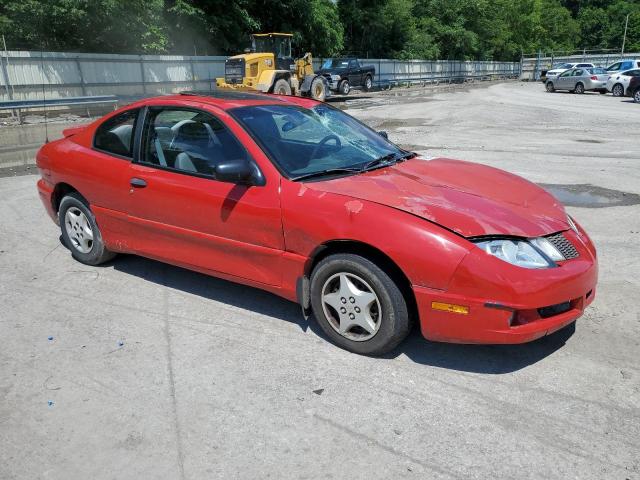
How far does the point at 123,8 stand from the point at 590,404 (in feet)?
94.0

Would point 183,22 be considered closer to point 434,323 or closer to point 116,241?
point 116,241

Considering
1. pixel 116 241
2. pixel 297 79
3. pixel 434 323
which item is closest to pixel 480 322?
pixel 434 323

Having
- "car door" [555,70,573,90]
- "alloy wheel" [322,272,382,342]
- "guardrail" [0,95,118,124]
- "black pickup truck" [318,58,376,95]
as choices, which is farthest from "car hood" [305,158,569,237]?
"car door" [555,70,573,90]

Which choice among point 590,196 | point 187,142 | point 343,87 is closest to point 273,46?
point 343,87

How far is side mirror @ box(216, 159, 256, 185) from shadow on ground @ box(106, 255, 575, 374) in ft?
3.37

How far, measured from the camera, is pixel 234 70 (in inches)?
919

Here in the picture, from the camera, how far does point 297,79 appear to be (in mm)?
25688

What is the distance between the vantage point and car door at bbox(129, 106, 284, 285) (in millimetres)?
3732

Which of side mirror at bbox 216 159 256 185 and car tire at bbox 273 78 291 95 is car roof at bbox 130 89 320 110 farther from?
car tire at bbox 273 78 291 95

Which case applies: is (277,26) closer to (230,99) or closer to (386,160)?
(230,99)

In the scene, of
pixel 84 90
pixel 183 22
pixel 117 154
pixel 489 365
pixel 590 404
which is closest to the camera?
pixel 590 404

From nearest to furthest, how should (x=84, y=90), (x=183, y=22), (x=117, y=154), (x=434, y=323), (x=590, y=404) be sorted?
(x=590, y=404) → (x=434, y=323) → (x=117, y=154) → (x=84, y=90) → (x=183, y=22)

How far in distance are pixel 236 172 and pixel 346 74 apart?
31.2 metres

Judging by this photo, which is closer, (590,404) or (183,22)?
(590,404)
